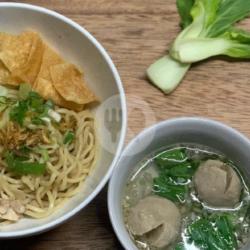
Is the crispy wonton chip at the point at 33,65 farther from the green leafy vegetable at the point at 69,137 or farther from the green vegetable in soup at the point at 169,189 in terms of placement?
the green vegetable in soup at the point at 169,189

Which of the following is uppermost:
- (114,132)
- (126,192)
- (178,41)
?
(178,41)

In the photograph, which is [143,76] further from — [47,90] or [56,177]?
[56,177]

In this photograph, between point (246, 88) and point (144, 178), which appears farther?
point (246, 88)

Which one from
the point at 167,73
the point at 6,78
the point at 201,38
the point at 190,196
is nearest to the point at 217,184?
the point at 190,196

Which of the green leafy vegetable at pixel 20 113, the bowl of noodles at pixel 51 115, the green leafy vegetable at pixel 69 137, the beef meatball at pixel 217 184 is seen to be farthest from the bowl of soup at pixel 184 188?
the green leafy vegetable at pixel 20 113

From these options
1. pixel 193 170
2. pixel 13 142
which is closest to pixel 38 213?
pixel 13 142

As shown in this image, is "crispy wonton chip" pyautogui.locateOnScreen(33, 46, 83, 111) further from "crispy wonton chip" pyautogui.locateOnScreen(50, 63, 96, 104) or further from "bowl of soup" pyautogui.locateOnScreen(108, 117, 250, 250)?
"bowl of soup" pyautogui.locateOnScreen(108, 117, 250, 250)

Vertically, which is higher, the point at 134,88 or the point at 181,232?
the point at 134,88

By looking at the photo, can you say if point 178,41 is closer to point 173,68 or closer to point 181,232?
point 173,68
